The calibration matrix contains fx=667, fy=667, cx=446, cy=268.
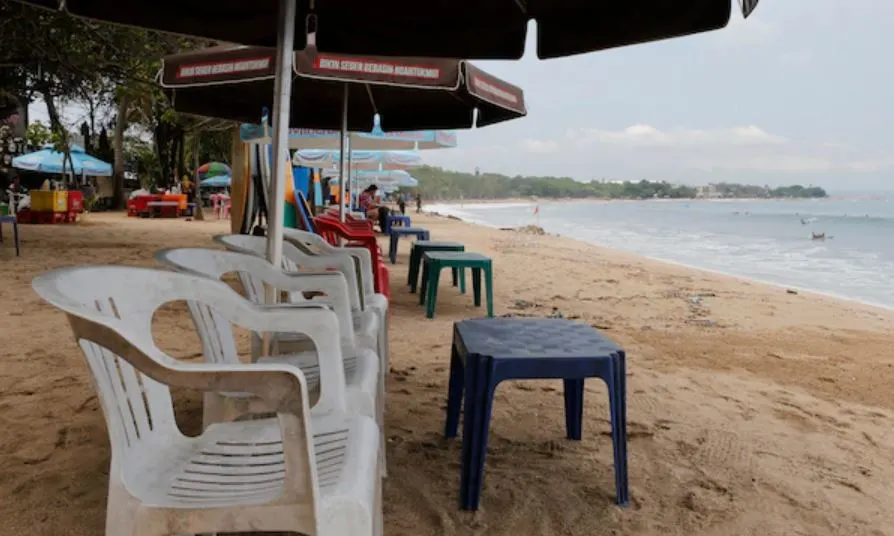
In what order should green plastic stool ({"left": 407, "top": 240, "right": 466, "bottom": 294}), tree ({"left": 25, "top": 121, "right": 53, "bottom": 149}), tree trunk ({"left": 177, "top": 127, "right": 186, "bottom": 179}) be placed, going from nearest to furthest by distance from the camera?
green plastic stool ({"left": 407, "top": 240, "right": 466, "bottom": 294})
tree ({"left": 25, "top": 121, "right": 53, "bottom": 149})
tree trunk ({"left": 177, "top": 127, "right": 186, "bottom": 179})

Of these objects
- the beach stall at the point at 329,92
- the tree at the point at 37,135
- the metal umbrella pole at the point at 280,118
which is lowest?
the metal umbrella pole at the point at 280,118

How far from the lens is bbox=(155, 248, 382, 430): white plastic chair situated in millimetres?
1986

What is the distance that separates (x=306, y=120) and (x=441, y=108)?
1.79m

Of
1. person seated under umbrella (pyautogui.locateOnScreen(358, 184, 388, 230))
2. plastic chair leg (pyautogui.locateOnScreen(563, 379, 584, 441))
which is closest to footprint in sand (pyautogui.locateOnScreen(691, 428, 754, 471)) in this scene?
plastic chair leg (pyautogui.locateOnScreen(563, 379, 584, 441))

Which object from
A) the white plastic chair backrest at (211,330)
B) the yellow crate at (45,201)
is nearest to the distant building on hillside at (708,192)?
the yellow crate at (45,201)

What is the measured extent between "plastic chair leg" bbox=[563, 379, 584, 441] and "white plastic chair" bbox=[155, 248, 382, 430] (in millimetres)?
935

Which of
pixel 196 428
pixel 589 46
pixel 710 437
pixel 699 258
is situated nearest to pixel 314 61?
pixel 589 46

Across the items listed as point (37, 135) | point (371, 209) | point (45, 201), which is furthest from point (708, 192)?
point (45, 201)

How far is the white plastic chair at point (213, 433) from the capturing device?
1.22 metres

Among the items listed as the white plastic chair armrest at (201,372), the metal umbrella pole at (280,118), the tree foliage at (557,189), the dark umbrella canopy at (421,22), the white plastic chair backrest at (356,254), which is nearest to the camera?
the white plastic chair armrest at (201,372)

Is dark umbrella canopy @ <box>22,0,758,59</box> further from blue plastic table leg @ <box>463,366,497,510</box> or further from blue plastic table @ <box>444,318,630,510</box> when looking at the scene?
blue plastic table leg @ <box>463,366,497,510</box>

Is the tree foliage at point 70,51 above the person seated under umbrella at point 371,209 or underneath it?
above

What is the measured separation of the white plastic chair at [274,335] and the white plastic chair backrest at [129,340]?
23 centimetres

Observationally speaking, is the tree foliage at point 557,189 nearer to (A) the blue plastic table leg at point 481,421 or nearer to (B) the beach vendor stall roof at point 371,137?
(B) the beach vendor stall roof at point 371,137
